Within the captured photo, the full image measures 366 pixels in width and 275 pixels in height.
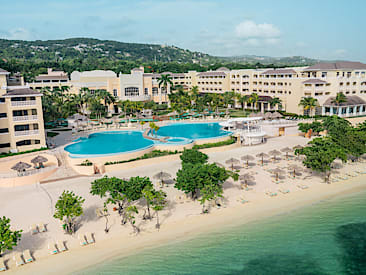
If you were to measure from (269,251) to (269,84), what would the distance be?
63229mm

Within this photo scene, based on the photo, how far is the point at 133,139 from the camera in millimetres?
49500

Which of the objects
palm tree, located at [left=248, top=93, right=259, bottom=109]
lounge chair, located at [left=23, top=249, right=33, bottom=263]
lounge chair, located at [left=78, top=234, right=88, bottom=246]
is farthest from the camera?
palm tree, located at [left=248, top=93, right=259, bottom=109]

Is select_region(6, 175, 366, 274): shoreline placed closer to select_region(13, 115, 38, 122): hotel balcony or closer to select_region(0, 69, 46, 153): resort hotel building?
select_region(0, 69, 46, 153): resort hotel building

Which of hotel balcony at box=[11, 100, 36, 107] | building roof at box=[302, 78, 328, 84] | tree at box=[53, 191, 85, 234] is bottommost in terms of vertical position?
tree at box=[53, 191, 85, 234]

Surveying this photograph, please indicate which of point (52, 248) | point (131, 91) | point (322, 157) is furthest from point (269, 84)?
point (52, 248)

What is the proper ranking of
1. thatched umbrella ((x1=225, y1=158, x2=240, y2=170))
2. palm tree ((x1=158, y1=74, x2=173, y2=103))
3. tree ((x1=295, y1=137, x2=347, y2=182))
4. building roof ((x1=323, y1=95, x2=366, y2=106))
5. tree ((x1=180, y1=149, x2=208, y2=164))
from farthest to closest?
1. palm tree ((x1=158, y1=74, x2=173, y2=103))
2. building roof ((x1=323, y1=95, x2=366, y2=106))
3. thatched umbrella ((x1=225, y1=158, x2=240, y2=170))
4. tree ((x1=180, y1=149, x2=208, y2=164))
5. tree ((x1=295, y1=137, x2=347, y2=182))

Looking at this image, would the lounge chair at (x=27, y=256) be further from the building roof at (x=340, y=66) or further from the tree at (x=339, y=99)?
the building roof at (x=340, y=66)

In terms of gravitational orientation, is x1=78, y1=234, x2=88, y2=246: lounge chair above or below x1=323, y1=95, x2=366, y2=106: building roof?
below

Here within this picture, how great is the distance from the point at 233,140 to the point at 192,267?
28.9 m

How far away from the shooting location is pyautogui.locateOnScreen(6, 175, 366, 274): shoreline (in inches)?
813

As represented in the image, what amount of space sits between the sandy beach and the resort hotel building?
32.3 ft

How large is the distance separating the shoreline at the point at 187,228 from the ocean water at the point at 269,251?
1.88 feet

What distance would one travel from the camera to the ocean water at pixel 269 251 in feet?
66.9

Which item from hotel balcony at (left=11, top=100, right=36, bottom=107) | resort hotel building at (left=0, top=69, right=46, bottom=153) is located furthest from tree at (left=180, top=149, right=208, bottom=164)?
hotel balcony at (left=11, top=100, right=36, bottom=107)
